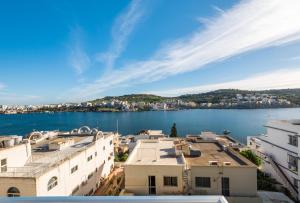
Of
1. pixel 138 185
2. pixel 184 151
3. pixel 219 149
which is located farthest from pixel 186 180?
pixel 219 149

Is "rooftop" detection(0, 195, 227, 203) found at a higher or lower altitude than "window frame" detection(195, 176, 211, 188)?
higher

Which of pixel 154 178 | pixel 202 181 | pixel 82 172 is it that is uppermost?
pixel 154 178

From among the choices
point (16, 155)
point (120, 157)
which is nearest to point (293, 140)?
point (16, 155)

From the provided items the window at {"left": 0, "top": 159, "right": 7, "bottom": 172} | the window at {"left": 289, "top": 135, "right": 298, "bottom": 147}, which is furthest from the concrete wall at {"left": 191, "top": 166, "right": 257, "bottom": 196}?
the window at {"left": 0, "top": 159, "right": 7, "bottom": 172}

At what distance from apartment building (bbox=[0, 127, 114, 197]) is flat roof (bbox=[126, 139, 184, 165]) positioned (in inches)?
188

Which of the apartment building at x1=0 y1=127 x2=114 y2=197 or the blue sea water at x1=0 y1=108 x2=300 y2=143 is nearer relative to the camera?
the apartment building at x1=0 y1=127 x2=114 y2=197

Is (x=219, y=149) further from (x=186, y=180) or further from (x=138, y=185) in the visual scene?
(x=138, y=185)

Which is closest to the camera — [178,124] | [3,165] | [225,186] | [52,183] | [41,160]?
[52,183]

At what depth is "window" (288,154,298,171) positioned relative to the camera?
21.2 metres

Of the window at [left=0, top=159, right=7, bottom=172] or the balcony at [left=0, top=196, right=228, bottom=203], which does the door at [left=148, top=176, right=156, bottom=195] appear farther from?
the balcony at [left=0, top=196, right=228, bottom=203]

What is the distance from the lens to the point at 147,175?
15.4 m

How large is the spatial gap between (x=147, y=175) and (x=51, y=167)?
649 cm

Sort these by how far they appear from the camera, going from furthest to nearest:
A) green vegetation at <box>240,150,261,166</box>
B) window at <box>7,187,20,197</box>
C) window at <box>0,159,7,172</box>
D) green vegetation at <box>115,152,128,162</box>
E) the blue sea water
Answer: the blue sea water < green vegetation at <box>115,152,128,162</box> < green vegetation at <box>240,150,261,166</box> < window at <box>0,159,7,172</box> < window at <box>7,187,20,197</box>

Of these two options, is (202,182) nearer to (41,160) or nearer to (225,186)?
(225,186)
